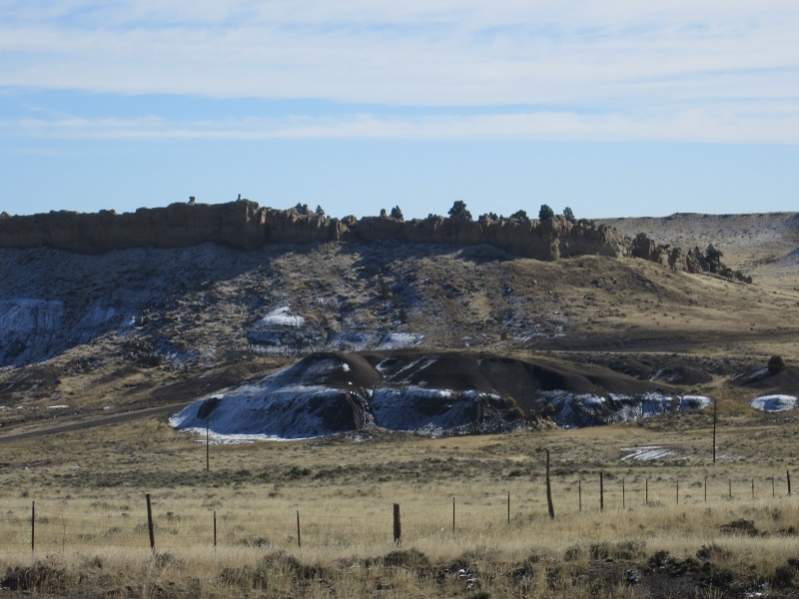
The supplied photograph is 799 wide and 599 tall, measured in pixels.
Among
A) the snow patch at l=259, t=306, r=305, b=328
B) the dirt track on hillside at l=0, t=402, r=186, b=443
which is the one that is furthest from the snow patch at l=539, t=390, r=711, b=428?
the snow patch at l=259, t=306, r=305, b=328

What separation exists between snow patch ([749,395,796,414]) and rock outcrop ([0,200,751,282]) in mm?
36429

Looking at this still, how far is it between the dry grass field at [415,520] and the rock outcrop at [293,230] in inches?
1756

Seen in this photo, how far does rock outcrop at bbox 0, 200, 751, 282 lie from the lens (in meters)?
114

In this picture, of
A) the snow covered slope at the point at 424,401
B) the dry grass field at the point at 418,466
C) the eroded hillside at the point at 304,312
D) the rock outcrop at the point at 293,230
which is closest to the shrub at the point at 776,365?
the dry grass field at the point at 418,466

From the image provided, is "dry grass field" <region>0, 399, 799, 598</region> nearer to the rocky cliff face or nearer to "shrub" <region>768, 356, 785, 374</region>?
"shrub" <region>768, 356, 785, 374</region>

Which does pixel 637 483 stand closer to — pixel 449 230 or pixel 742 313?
pixel 742 313

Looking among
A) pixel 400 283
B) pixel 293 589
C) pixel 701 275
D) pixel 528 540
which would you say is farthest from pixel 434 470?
pixel 701 275

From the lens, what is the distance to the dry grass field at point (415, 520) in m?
20.7

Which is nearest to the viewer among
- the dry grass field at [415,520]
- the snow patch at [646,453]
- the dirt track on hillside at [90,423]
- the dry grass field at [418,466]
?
the dry grass field at [415,520]

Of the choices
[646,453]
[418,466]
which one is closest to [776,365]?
[646,453]

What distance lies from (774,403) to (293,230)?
49.4 m

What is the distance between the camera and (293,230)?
383ft

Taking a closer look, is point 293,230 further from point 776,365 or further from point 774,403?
point 774,403

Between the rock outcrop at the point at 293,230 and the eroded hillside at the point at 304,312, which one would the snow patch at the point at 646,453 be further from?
the rock outcrop at the point at 293,230
